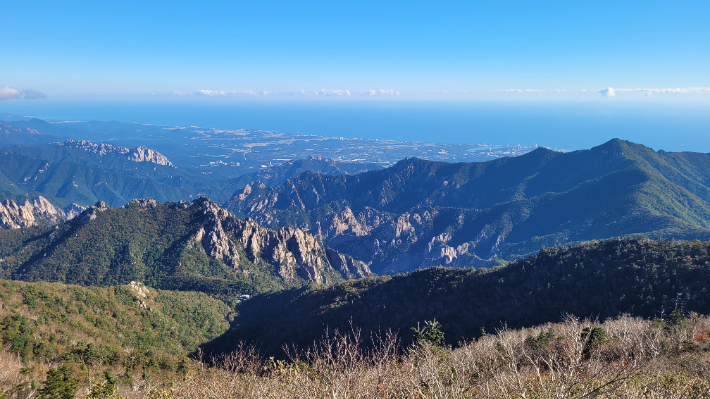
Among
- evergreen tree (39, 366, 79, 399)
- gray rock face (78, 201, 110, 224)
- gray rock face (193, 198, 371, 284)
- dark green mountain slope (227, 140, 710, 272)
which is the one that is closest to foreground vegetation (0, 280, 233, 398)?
→ evergreen tree (39, 366, 79, 399)

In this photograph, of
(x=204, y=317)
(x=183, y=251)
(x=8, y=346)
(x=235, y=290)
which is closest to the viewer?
(x=8, y=346)

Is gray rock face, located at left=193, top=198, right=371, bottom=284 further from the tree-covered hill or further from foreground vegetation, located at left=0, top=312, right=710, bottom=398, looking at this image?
foreground vegetation, located at left=0, top=312, right=710, bottom=398

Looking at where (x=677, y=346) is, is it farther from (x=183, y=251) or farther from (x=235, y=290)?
(x=183, y=251)

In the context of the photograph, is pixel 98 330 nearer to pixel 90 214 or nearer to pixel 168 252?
pixel 168 252

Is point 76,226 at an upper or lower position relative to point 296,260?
upper

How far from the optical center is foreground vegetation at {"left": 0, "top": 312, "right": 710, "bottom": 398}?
15641 millimetres


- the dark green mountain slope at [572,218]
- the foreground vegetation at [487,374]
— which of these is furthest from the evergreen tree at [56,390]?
the dark green mountain slope at [572,218]

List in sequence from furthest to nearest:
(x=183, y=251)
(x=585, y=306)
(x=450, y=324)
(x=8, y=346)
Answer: (x=183, y=251) → (x=450, y=324) → (x=585, y=306) → (x=8, y=346)

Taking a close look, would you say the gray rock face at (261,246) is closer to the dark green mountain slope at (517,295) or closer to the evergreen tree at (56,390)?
the dark green mountain slope at (517,295)

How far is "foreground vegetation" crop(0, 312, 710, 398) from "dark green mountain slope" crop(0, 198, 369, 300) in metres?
78.7

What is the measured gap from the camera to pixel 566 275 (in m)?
58.4

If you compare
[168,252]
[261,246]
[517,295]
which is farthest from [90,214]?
[517,295]

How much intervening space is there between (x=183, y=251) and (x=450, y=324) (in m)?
91.1

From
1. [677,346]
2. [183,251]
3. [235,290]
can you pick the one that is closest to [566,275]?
[677,346]
